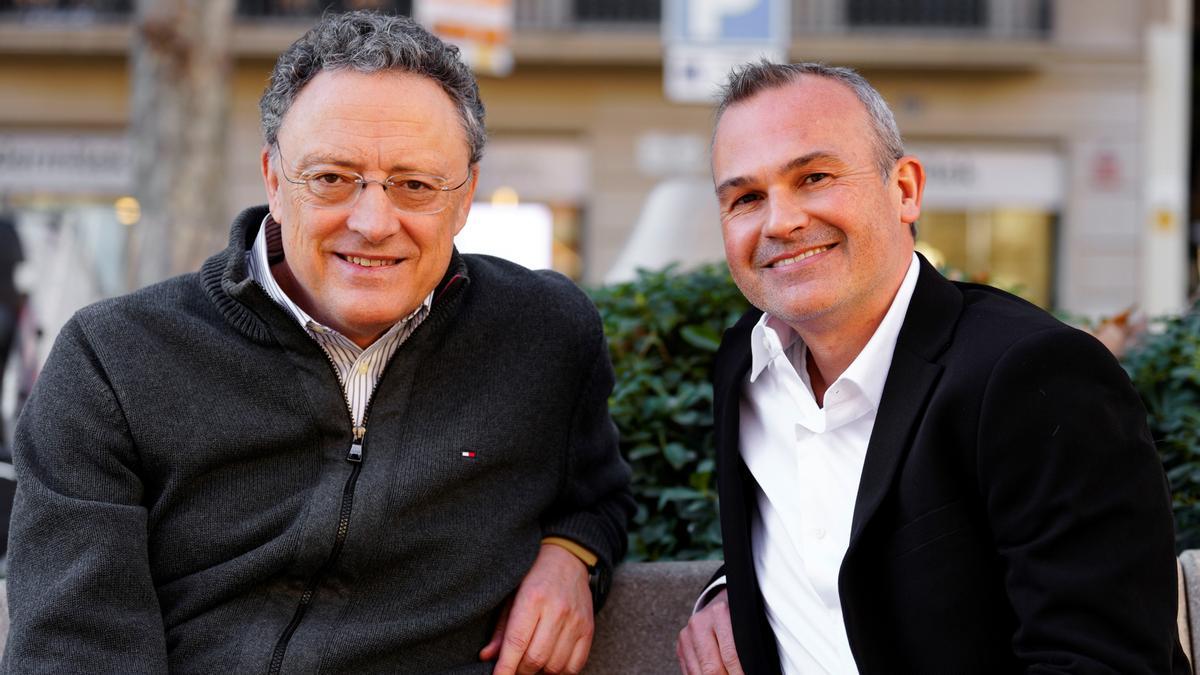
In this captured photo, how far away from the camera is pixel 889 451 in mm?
2088

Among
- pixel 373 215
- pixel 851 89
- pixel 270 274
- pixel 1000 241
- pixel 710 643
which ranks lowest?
pixel 1000 241

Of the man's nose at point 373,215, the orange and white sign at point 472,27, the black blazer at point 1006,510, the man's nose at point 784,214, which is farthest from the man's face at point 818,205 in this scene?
the orange and white sign at point 472,27

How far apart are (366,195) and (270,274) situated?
279 millimetres

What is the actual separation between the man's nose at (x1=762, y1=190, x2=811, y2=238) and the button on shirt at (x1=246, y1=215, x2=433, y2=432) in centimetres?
73

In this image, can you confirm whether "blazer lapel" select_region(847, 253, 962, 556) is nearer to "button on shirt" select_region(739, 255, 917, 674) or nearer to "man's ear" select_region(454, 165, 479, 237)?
"button on shirt" select_region(739, 255, 917, 674)

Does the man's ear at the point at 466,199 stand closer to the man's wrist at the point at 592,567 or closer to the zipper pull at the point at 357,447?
the zipper pull at the point at 357,447

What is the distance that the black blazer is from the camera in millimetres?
1857

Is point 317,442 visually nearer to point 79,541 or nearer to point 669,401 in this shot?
point 79,541

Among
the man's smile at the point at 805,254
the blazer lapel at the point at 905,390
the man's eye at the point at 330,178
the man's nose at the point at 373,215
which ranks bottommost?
the blazer lapel at the point at 905,390

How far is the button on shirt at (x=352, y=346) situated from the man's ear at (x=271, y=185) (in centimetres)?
10

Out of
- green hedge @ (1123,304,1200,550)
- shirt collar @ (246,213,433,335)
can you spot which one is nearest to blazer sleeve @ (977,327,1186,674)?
green hedge @ (1123,304,1200,550)

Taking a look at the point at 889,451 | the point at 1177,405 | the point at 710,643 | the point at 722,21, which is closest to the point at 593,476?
the point at 710,643

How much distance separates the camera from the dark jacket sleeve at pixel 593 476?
2.64 meters

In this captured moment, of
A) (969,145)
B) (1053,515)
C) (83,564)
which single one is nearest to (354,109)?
(83,564)
